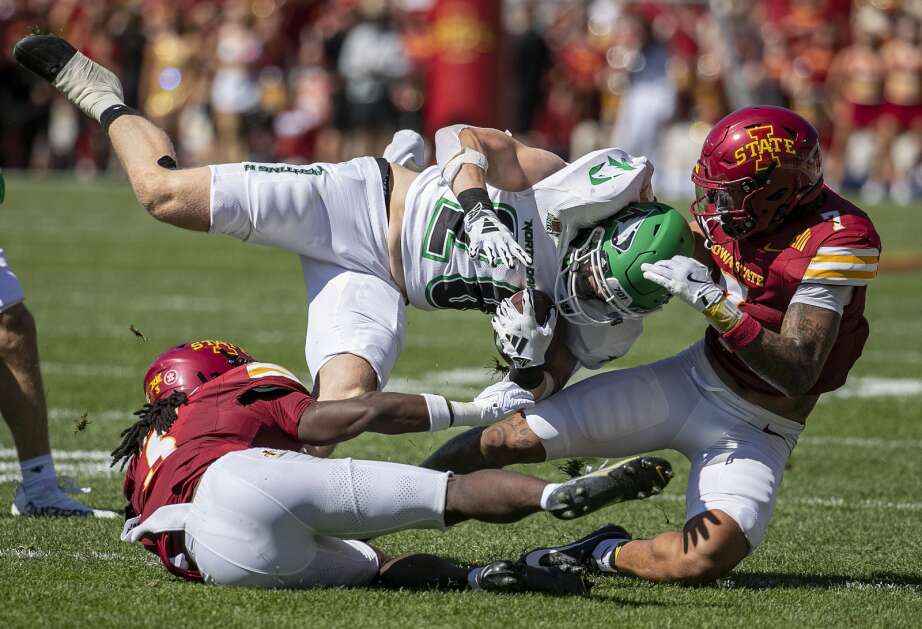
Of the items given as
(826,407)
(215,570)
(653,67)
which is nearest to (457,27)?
(653,67)

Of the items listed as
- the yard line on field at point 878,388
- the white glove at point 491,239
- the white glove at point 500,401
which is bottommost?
the yard line on field at point 878,388

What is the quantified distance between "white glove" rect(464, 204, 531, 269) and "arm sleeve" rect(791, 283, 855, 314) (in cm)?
87

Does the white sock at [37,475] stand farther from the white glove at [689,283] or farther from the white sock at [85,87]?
the white glove at [689,283]

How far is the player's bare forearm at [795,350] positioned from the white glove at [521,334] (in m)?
0.66

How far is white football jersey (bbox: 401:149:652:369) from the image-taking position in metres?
4.82

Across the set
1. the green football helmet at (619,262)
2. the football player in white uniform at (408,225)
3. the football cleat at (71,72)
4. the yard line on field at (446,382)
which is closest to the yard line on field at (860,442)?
the yard line on field at (446,382)

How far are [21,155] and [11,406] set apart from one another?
17.5 m

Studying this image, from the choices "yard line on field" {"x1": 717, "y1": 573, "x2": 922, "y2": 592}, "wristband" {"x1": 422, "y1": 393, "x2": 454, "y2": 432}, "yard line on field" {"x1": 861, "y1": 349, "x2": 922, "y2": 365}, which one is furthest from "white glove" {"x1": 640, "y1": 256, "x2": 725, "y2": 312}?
"yard line on field" {"x1": 861, "y1": 349, "x2": 922, "y2": 365}

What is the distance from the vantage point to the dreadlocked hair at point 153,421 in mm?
4461

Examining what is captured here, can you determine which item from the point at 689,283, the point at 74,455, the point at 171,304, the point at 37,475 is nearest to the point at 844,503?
the point at 689,283

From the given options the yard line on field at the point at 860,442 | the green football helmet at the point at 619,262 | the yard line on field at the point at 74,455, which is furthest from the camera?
the yard line on field at the point at 860,442

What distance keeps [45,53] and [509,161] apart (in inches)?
77.3

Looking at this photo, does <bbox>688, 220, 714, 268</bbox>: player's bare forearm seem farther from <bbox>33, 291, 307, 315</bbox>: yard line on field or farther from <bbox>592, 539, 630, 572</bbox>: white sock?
<bbox>33, 291, 307, 315</bbox>: yard line on field

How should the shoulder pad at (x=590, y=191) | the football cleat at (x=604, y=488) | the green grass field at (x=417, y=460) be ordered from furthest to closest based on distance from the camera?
the shoulder pad at (x=590, y=191) → the green grass field at (x=417, y=460) → the football cleat at (x=604, y=488)
